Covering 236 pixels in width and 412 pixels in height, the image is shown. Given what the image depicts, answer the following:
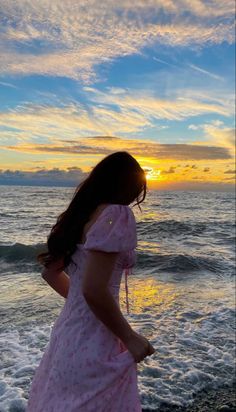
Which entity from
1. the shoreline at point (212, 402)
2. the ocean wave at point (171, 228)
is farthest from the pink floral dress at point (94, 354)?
the ocean wave at point (171, 228)

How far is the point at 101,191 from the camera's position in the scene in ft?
7.04

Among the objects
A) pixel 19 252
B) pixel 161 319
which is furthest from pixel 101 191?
pixel 19 252

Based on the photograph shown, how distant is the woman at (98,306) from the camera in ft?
6.57

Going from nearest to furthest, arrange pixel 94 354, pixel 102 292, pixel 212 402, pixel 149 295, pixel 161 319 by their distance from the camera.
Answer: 1. pixel 102 292
2. pixel 94 354
3. pixel 212 402
4. pixel 161 319
5. pixel 149 295

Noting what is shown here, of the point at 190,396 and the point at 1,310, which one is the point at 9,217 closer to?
the point at 1,310

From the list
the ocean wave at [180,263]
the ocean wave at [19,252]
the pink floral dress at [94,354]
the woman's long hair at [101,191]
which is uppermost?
the woman's long hair at [101,191]

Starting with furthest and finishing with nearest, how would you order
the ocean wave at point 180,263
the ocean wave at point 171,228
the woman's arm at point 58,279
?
the ocean wave at point 171,228, the ocean wave at point 180,263, the woman's arm at point 58,279

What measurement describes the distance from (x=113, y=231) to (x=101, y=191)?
0.24 meters

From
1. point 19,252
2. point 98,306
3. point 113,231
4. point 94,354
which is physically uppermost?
point 113,231

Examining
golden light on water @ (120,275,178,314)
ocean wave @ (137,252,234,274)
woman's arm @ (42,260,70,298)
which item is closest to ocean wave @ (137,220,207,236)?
ocean wave @ (137,252,234,274)

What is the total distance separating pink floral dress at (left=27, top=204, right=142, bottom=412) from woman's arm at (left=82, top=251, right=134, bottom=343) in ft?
0.20

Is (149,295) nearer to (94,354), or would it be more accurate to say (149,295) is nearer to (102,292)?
(94,354)

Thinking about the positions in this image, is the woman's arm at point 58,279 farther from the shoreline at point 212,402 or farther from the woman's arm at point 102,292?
the shoreline at point 212,402

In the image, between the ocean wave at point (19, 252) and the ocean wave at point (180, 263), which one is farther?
the ocean wave at point (19, 252)
